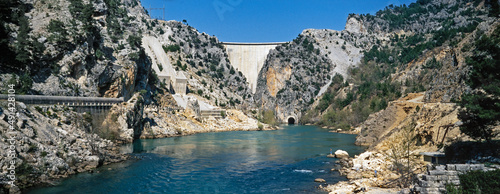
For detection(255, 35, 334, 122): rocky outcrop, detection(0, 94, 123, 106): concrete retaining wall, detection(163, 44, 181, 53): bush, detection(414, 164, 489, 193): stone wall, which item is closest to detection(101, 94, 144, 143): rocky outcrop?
detection(0, 94, 123, 106): concrete retaining wall

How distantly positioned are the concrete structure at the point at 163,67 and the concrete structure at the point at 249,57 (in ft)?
139

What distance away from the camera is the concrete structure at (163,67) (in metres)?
98.6

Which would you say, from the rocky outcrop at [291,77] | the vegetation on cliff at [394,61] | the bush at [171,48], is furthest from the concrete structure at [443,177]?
the rocky outcrop at [291,77]

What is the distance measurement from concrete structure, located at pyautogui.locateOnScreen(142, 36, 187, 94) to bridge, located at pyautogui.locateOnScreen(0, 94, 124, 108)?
40.6 m

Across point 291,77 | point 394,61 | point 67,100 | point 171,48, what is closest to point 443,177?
point 67,100

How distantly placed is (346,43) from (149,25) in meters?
90.6

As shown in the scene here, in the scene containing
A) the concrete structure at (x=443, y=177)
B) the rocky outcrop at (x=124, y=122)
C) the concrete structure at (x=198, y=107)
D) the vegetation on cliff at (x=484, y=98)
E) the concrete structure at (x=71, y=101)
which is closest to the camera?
the concrete structure at (x=443, y=177)

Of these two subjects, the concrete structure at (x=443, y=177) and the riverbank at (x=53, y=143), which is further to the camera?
the riverbank at (x=53, y=143)

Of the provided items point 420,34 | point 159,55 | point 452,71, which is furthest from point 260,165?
point 420,34

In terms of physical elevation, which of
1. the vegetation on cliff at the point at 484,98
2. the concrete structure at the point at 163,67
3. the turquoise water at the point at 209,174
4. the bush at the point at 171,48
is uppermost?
the bush at the point at 171,48

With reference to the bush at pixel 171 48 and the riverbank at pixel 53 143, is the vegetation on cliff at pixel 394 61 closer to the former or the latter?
the riverbank at pixel 53 143

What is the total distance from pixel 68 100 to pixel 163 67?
6649cm

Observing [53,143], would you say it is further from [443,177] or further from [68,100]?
[443,177]

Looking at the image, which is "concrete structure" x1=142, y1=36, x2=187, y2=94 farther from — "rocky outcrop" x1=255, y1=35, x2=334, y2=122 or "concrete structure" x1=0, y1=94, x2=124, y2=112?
"rocky outcrop" x1=255, y1=35, x2=334, y2=122
